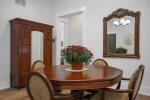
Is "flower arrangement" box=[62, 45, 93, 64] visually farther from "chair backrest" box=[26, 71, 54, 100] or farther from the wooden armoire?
the wooden armoire

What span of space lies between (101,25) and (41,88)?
3.03 m

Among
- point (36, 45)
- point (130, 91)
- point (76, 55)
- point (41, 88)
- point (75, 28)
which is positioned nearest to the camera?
point (41, 88)

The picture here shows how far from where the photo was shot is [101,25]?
Result: 4117 millimetres

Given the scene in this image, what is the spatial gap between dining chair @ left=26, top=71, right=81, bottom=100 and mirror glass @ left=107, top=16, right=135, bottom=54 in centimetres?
250

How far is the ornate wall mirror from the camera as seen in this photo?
3.56 m

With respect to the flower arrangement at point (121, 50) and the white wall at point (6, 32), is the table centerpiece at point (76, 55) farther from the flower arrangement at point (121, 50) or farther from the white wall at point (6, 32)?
the white wall at point (6, 32)

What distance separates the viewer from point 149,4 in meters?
3.39

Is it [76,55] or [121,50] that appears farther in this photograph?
[121,50]

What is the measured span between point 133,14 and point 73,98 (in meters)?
2.79

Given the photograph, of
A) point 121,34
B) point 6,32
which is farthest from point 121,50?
point 6,32

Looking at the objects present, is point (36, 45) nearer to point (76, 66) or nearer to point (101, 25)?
point (101, 25)

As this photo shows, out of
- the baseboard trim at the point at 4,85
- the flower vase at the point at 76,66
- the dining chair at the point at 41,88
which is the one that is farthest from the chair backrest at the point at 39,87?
the baseboard trim at the point at 4,85

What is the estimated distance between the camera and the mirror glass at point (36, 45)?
416 centimetres

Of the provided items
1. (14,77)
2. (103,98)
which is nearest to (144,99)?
(103,98)
